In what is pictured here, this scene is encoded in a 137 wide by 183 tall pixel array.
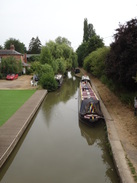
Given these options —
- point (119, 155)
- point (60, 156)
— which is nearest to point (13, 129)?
point (60, 156)

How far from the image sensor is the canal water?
720 cm

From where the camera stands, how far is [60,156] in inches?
342

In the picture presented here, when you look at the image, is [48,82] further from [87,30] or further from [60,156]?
[87,30]

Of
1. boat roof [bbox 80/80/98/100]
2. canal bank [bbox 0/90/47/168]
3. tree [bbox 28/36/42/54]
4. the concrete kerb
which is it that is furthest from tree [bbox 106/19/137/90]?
tree [bbox 28/36/42/54]

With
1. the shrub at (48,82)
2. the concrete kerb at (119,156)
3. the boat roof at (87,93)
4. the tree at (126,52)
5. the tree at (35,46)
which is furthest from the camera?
the tree at (35,46)

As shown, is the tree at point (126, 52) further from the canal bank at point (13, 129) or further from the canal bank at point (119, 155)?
the canal bank at point (13, 129)

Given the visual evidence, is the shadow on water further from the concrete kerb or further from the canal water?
the concrete kerb

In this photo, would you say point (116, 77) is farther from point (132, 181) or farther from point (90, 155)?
point (132, 181)

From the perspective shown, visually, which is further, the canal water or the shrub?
the shrub

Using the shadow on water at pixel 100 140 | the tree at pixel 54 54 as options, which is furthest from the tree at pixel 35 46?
the shadow on water at pixel 100 140

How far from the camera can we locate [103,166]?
26.0 ft

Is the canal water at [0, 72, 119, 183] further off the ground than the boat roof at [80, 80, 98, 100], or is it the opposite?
the boat roof at [80, 80, 98, 100]

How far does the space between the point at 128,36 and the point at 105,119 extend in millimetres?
6314

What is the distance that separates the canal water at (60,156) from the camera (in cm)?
720
